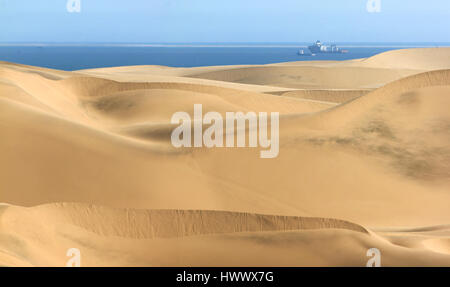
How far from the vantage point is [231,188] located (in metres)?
13.0

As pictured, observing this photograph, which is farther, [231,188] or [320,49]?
[320,49]

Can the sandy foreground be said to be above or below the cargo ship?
below

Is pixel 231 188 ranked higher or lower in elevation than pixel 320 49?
lower

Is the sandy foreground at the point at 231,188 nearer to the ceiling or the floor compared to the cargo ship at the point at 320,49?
nearer to the floor

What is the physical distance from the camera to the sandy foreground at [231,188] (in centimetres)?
787

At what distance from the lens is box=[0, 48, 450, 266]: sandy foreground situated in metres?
7.87

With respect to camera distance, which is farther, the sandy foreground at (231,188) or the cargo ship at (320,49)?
the cargo ship at (320,49)

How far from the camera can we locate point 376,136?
50.0ft

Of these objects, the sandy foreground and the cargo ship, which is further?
the cargo ship

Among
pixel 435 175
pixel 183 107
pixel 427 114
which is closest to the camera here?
pixel 435 175
